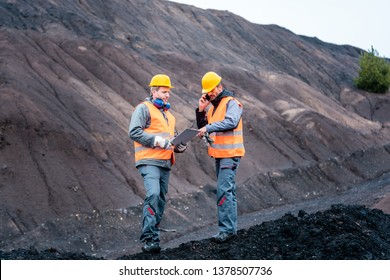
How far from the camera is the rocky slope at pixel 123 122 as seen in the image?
19.3 m

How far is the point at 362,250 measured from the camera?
8.20 meters

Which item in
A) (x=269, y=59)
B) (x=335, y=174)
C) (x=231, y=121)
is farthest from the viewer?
(x=269, y=59)

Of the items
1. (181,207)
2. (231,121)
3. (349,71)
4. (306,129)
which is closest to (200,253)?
(231,121)

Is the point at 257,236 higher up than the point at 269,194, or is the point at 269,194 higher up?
the point at 257,236

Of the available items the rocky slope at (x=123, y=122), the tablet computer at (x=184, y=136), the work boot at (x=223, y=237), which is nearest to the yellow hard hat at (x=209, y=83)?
the tablet computer at (x=184, y=136)

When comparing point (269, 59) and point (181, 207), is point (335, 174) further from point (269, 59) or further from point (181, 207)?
point (269, 59)

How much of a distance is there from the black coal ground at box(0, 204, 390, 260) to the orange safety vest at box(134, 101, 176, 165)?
4.10 feet

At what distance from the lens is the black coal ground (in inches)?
326

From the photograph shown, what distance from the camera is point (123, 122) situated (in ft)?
84.5

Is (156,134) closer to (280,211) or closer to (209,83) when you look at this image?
(209,83)

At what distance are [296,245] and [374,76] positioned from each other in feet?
167

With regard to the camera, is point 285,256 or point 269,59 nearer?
point 285,256

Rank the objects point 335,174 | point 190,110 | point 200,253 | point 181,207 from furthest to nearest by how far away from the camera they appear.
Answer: point 335,174
point 190,110
point 181,207
point 200,253

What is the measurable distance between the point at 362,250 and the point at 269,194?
18990mm
